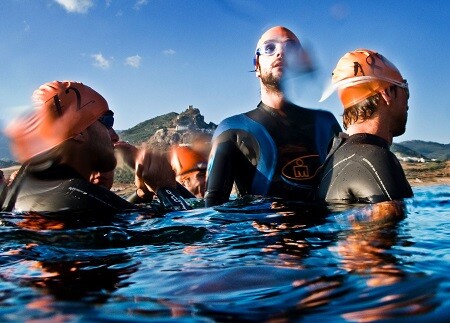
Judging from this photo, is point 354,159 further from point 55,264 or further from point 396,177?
point 55,264

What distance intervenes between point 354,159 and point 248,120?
6.11ft

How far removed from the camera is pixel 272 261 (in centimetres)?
211

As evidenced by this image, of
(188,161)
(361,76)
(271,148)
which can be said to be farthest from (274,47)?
(188,161)

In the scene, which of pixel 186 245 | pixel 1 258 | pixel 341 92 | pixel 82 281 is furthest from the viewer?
pixel 341 92

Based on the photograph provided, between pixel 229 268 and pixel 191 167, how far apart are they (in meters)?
6.64

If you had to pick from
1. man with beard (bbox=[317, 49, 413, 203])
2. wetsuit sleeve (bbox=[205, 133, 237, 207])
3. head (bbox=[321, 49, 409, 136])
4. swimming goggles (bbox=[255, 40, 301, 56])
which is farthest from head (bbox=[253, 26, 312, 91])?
head (bbox=[321, 49, 409, 136])

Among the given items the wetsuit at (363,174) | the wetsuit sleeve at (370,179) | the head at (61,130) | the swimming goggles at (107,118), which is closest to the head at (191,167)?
the swimming goggles at (107,118)

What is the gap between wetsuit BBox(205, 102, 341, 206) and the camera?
4.85 meters

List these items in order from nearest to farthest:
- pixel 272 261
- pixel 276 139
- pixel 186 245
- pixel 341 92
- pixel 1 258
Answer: pixel 272 261 → pixel 1 258 → pixel 186 245 → pixel 341 92 → pixel 276 139

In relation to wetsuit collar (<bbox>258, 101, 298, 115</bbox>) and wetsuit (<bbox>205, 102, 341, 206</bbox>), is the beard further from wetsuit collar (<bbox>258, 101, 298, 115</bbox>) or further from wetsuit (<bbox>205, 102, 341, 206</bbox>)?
wetsuit (<bbox>205, 102, 341, 206</bbox>)

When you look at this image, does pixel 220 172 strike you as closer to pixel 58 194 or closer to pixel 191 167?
pixel 58 194

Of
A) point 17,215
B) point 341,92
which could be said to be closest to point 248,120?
point 341,92

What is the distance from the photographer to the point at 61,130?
3.82m

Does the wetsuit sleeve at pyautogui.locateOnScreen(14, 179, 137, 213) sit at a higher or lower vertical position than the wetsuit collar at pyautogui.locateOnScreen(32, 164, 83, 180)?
lower
